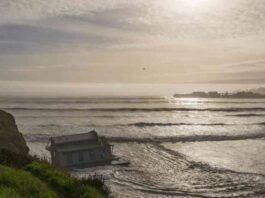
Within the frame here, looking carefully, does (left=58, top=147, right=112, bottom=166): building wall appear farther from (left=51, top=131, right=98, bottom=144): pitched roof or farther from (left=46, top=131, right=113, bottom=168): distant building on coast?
(left=51, top=131, right=98, bottom=144): pitched roof

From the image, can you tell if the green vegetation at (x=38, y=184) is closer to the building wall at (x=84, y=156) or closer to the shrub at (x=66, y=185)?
the shrub at (x=66, y=185)

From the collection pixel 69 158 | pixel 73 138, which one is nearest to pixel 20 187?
pixel 69 158

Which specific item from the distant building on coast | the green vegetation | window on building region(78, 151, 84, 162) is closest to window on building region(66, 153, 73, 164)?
the distant building on coast

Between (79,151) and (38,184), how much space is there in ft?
56.4

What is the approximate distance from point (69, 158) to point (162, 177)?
769 cm

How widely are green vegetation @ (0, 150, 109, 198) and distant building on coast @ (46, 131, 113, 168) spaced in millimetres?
12708

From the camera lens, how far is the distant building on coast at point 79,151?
2994cm

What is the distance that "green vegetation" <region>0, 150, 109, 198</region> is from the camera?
1216 centimetres

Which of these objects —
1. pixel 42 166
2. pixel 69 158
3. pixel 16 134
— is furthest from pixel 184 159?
pixel 42 166

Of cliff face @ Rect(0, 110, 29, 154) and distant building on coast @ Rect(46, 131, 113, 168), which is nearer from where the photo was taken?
cliff face @ Rect(0, 110, 29, 154)

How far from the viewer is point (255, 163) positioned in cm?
3127

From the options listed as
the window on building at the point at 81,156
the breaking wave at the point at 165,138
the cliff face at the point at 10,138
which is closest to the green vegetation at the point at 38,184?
the cliff face at the point at 10,138

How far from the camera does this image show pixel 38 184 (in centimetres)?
1319

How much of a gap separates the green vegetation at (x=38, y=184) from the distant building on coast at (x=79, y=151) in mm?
12708
